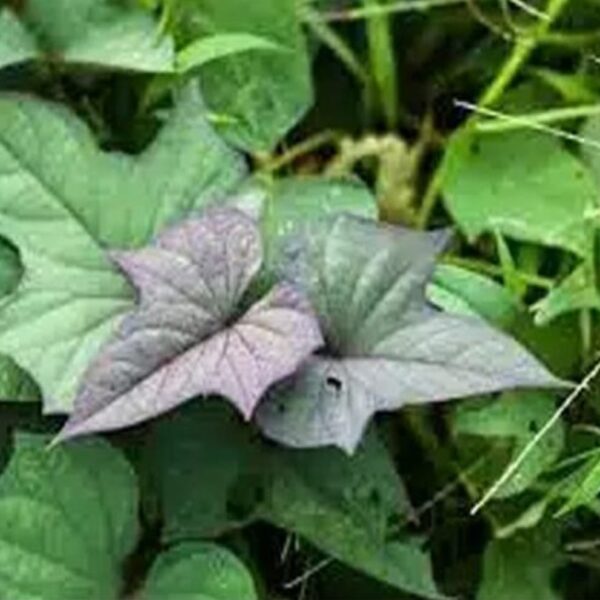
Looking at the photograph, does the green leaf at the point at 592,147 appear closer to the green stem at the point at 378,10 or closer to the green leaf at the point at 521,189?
the green leaf at the point at 521,189

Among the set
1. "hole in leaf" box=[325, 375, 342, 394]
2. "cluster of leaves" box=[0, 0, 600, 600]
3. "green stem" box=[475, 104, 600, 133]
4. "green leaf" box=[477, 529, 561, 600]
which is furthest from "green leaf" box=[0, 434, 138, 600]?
"green stem" box=[475, 104, 600, 133]

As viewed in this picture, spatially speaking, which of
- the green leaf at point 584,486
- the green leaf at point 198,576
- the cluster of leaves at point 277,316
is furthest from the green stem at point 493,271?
the green leaf at point 198,576

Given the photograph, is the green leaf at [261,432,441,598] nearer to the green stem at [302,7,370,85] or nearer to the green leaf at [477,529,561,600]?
the green leaf at [477,529,561,600]

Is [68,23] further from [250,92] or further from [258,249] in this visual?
[258,249]

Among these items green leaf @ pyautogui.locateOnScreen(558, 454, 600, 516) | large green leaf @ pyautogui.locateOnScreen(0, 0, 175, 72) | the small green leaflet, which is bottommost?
green leaf @ pyautogui.locateOnScreen(558, 454, 600, 516)

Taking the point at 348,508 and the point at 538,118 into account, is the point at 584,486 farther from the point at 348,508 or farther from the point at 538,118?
the point at 538,118

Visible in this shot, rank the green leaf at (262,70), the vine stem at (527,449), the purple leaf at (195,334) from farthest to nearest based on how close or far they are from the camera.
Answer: the green leaf at (262,70), the vine stem at (527,449), the purple leaf at (195,334)

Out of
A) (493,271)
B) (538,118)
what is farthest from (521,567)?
(538,118)
